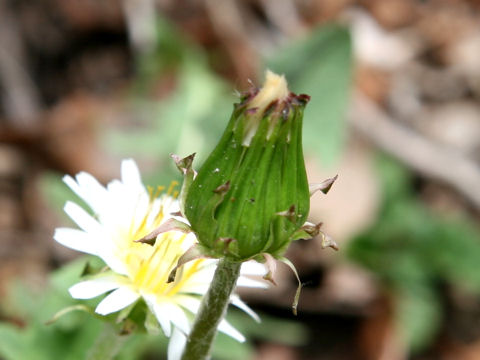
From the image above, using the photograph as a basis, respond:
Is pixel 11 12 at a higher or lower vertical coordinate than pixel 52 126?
higher

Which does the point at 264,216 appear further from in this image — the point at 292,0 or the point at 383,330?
the point at 292,0

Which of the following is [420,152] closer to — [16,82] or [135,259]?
[16,82]

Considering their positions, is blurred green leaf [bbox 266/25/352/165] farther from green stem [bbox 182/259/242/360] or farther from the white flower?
green stem [bbox 182/259/242/360]

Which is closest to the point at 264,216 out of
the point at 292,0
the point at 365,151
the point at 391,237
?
the point at 391,237

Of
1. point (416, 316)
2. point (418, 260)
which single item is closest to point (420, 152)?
point (418, 260)

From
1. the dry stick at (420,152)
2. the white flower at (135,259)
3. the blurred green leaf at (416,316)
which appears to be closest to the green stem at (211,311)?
the white flower at (135,259)

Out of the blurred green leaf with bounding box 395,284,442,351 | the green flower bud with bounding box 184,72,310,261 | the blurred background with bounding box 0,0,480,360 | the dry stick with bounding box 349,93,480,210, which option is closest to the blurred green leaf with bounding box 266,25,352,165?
the blurred background with bounding box 0,0,480,360
